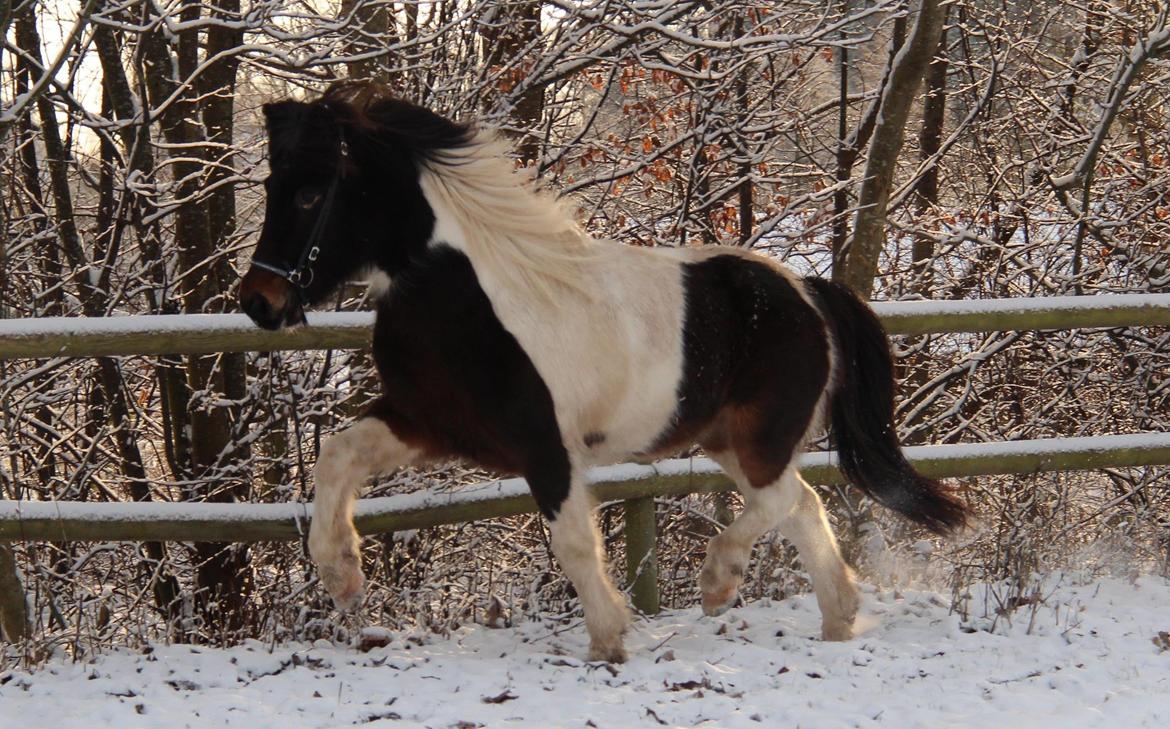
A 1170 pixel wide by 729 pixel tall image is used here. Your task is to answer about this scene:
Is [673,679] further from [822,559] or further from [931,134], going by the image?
[931,134]

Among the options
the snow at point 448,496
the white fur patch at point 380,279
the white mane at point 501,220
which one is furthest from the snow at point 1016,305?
the white fur patch at point 380,279

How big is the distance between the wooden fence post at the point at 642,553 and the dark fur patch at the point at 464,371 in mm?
1171

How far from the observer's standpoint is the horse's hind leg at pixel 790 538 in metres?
4.46

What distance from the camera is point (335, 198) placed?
12.9 ft

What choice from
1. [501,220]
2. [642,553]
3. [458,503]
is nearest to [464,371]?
[501,220]

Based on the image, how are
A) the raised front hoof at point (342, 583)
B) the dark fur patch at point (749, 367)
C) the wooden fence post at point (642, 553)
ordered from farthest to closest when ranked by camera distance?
the wooden fence post at point (642, 553)
the dark fur patch at point (749, 367)
the raised front hoof at point (342, 583)

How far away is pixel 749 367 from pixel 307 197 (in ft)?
5.73

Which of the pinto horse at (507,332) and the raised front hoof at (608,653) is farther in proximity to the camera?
the raised front hoof at (608,653)

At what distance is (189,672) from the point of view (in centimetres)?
388

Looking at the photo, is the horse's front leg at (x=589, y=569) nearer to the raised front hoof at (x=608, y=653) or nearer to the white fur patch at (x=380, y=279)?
the raised front hoof at (x=608, y=653)

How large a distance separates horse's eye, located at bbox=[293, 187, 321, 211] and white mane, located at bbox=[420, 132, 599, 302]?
37 cm

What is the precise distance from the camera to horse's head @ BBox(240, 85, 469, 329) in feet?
12.7

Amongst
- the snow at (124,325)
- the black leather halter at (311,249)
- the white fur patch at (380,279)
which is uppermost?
the black leather halter at (311,249)

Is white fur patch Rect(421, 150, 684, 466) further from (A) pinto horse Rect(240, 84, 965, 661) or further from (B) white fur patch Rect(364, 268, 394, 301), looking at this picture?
(B) white fur patch Rect(364, 268, 394, 301)
